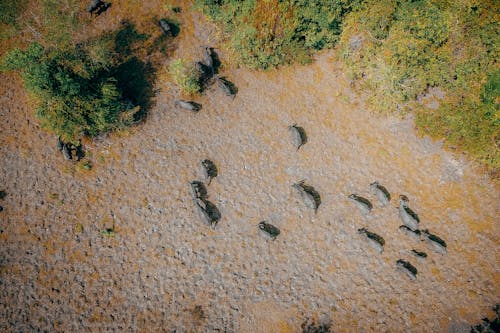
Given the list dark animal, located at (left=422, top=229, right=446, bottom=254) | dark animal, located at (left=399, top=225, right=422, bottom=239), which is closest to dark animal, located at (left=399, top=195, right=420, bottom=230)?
dark animal, located at (left=399, top=225, right=422, bottom=239)

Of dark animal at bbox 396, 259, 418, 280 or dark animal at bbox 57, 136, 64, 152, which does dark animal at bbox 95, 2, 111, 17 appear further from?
dark animal at bbox 396, 259, 418, 280

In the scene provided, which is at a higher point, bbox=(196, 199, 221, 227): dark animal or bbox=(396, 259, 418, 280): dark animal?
bbox=(396, 259, 418, 280): dark animal

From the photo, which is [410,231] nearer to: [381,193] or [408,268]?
[408,268]

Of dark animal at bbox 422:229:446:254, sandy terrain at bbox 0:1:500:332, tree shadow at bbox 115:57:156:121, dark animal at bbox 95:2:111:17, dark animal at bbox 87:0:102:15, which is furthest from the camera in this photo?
dark animal at bbox 95:2:111:17

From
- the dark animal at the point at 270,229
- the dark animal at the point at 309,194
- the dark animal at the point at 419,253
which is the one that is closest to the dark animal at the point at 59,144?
the dark animal at the point at 270,229

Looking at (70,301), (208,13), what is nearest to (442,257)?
(70,301)

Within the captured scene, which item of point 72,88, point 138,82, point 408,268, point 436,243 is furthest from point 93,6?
point 436,243

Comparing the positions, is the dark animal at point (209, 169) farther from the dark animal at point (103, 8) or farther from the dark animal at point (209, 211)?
the dark animal at point (103, 8)

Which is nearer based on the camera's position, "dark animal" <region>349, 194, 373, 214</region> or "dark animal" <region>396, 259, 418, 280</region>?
"dark animal" <region>396, 259, 418, 280</region>
